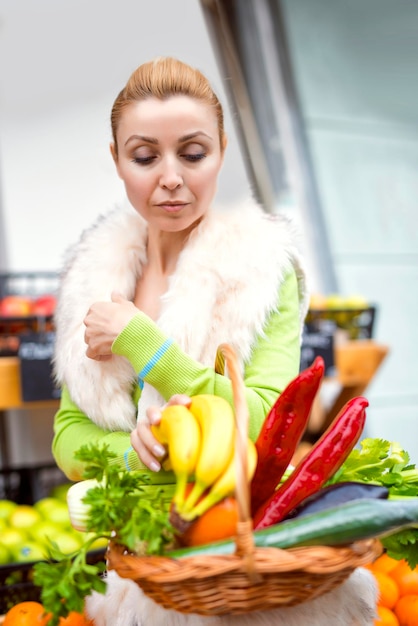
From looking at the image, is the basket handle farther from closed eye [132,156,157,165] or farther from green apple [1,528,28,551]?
A: green apple [1,528,28,551]

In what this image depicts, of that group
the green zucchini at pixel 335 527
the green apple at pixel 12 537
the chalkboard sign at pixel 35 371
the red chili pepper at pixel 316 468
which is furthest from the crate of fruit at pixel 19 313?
the green zucchini at pixel 335 527

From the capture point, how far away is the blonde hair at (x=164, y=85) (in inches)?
46.4

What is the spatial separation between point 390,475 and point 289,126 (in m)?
3.34

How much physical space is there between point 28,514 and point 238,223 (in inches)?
46.9

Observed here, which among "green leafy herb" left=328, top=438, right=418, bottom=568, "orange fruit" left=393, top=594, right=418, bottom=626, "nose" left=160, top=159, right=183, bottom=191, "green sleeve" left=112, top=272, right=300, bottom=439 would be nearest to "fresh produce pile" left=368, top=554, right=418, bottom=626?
"orange fruit" left=393, top=594, right=418, bottom=626

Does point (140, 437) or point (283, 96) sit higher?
point (283, 96)

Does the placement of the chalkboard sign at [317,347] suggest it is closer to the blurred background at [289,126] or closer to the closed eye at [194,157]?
the blurred background at [289,126]

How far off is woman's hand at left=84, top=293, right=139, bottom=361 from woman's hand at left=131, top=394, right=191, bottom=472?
0.72 feet

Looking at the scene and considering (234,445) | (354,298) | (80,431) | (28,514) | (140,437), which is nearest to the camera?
(234,445)

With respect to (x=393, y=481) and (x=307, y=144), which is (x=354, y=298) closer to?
(x=307, y=144)

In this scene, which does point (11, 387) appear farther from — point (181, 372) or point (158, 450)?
point (158, 450)

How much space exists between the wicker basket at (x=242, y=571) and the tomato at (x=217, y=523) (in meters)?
0.06

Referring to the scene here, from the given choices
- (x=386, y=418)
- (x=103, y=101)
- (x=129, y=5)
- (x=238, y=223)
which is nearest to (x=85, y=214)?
(x=103, y=101)

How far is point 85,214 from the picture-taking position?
397 centimetres
